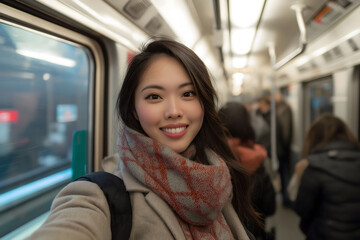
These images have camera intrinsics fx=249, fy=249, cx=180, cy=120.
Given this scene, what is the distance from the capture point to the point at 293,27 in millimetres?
2643

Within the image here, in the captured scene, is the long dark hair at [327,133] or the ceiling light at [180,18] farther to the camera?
the long dark hair at [327,133]

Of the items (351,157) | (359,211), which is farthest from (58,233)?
(359,211)

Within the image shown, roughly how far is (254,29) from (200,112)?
6.32 ft

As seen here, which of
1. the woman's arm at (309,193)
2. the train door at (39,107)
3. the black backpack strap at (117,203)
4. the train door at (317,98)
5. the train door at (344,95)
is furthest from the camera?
the train door at (317,98)

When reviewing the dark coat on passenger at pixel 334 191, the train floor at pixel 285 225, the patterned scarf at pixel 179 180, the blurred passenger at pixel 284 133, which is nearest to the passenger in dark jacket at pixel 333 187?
the dark coat on passenger at pixel 334 191

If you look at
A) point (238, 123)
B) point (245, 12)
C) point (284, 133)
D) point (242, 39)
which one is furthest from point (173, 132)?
point (284, 133)

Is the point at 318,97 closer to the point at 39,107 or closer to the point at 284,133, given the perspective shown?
the point at 284,133

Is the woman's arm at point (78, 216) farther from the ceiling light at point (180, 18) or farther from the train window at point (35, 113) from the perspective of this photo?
the ceiling light at point (180, 18)

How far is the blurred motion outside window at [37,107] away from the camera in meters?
1.11

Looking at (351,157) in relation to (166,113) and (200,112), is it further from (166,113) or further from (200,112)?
(166,113)

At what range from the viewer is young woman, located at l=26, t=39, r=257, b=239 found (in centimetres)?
85

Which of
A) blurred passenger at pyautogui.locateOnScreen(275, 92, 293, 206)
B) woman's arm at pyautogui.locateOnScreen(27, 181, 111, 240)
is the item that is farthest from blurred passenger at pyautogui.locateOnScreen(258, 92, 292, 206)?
woman's arm at pyautogui.locateOnScreen(27, 181, 111, 240)

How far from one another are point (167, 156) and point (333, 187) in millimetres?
1696

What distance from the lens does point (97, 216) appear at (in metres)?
0.70
